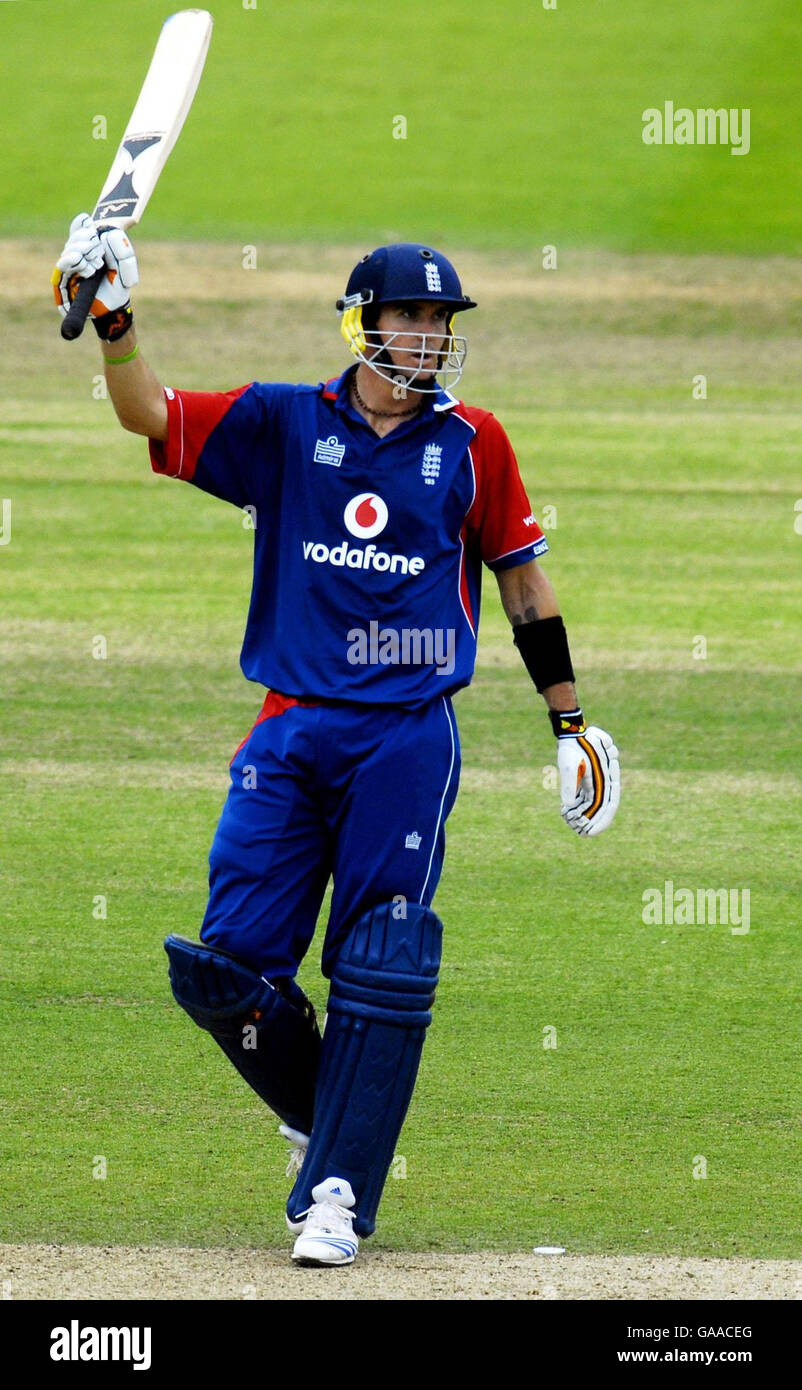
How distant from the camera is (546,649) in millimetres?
4859

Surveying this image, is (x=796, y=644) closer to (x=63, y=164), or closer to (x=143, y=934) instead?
(x=143, y=934)

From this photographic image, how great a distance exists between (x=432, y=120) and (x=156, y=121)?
3416cm

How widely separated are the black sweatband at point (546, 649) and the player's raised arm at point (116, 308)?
978mm

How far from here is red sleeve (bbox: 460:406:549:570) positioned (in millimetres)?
4648

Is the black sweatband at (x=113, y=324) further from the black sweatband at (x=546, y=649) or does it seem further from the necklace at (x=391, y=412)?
the black sweatband at (x=546, y=649)

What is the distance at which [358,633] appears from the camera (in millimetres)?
4469

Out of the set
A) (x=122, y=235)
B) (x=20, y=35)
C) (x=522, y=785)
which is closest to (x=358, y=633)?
(x=122, y=235)

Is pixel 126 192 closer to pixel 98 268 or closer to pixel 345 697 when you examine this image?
pixel 98 268

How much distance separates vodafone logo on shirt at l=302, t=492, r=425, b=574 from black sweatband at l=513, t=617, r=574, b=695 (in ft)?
1.46

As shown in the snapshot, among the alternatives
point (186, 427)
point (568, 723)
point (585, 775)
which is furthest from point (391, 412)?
point (585, 775)

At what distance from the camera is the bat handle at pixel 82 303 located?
13.4ft

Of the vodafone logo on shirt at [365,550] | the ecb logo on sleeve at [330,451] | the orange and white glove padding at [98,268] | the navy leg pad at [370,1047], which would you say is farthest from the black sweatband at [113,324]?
the navy leg pad at [370,1047]

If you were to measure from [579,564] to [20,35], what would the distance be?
3120cm

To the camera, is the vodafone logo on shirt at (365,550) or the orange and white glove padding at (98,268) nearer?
the orange and white glove padding at (98,268)
